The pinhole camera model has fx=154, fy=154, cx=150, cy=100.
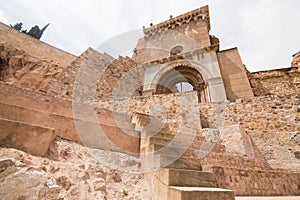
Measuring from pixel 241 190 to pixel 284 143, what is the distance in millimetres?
3530

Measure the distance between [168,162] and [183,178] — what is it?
27cm

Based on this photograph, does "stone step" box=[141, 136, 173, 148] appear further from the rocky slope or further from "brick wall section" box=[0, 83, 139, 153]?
the rocky slope

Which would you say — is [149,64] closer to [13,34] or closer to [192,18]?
Answer: [192,18]

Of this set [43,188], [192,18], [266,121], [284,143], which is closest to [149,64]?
[192,18]

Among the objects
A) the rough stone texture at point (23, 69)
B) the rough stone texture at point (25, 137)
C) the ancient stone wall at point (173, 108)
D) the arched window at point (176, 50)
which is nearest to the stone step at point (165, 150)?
the rough stone texture at point (25, 137)

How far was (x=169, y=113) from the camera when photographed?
5855 mm

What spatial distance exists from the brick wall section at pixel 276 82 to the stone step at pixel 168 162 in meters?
10.4

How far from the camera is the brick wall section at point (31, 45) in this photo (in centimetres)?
998

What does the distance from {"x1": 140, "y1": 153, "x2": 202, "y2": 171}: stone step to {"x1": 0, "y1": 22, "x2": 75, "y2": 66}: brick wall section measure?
11515 mm

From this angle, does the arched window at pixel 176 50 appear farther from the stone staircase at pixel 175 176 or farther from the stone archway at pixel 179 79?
the stone staircase at pixel 175 176

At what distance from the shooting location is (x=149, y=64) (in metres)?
11.5

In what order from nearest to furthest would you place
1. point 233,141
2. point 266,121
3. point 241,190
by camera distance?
point 241,190 < point 233,141 < point 266,121

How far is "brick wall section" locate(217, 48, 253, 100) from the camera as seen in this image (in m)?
8.62

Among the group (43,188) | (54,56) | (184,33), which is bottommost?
(43,188)
